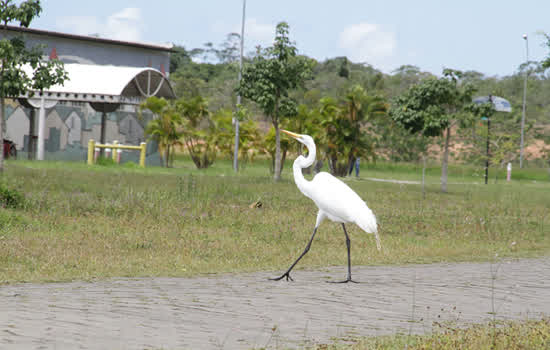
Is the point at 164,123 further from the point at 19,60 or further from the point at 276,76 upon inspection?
the point at 19,60

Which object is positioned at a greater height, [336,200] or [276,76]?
[276,76]

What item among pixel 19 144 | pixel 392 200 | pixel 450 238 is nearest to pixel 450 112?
pixel 392 200

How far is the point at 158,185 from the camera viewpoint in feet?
65.7

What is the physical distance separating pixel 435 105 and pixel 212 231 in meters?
14.2

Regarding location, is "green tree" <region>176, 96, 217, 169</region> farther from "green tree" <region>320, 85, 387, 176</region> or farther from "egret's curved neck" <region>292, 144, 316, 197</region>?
"egret's curved neck" <region>292, 144, 316, 197</region>

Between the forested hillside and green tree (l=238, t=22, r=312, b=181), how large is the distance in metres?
2.10

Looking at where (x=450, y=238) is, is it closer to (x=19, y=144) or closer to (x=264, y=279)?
(x=264, y=279)

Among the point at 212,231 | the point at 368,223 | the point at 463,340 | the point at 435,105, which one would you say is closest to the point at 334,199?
the point at 368,223

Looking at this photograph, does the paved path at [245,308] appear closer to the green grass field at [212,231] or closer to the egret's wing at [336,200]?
the egret's wing at [336,200]

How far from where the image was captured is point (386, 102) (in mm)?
32312

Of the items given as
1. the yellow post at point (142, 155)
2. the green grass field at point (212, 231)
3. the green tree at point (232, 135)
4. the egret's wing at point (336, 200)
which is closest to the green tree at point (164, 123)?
the yellow post at point (142, 155)

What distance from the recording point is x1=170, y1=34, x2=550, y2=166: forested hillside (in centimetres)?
3333

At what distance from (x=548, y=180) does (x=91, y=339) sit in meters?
38.9

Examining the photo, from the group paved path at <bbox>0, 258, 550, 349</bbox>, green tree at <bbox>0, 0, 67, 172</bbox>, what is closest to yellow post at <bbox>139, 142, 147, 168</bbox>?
green tree at <bbox>0, 0, 67, 172</bbox>
